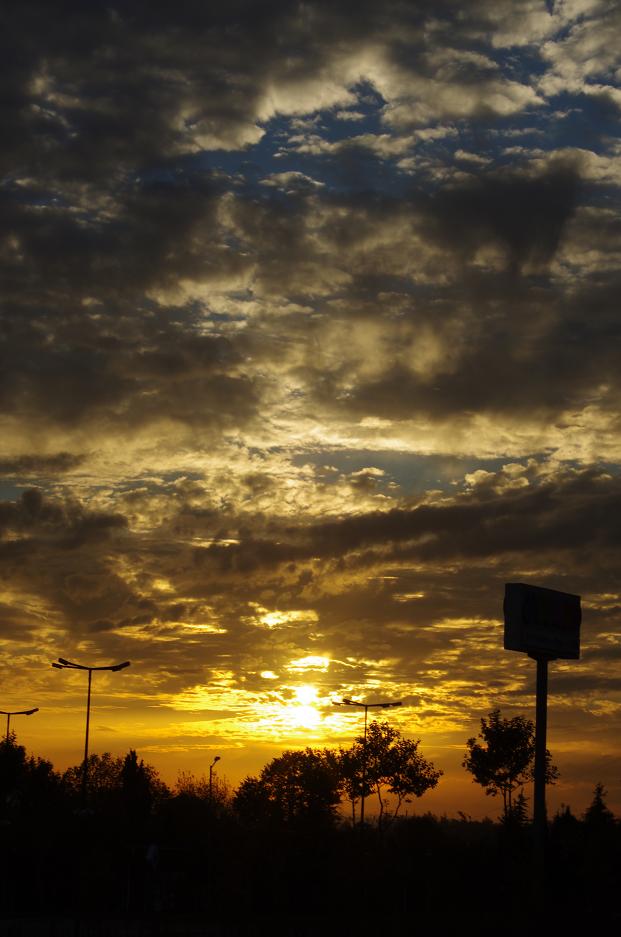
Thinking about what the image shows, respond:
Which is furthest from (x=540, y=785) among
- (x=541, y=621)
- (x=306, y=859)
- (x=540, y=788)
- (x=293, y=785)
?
(x=293, y=785)

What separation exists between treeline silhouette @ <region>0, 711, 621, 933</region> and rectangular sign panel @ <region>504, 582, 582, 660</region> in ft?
27.5

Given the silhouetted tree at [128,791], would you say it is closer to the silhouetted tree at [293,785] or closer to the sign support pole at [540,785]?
the silhouetted tree at [293,785]

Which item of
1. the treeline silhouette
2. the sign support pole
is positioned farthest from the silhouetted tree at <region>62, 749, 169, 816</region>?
the sign support pole

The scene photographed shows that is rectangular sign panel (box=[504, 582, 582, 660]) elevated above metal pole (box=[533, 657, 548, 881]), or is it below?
above

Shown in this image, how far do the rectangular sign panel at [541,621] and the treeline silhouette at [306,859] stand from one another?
8392 millimetres

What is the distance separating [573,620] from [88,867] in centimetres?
3346

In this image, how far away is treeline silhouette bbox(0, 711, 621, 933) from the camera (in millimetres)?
46062

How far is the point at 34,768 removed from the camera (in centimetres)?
10788

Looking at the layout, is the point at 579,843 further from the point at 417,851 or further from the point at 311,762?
the point at 311,762

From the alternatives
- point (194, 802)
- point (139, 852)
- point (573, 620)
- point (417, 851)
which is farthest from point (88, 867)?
point (194, 802)

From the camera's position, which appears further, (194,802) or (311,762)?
A: (194,802)

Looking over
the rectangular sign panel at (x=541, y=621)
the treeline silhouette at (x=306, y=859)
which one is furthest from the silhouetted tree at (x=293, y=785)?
the rectangular sign panel at (x=541, y=621)

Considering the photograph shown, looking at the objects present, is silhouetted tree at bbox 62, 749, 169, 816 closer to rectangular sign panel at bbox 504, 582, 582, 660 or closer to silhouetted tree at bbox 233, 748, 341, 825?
silhouetted tree at bbox 233, 748, 341, 825

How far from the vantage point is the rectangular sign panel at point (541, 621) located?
44.9 metres
